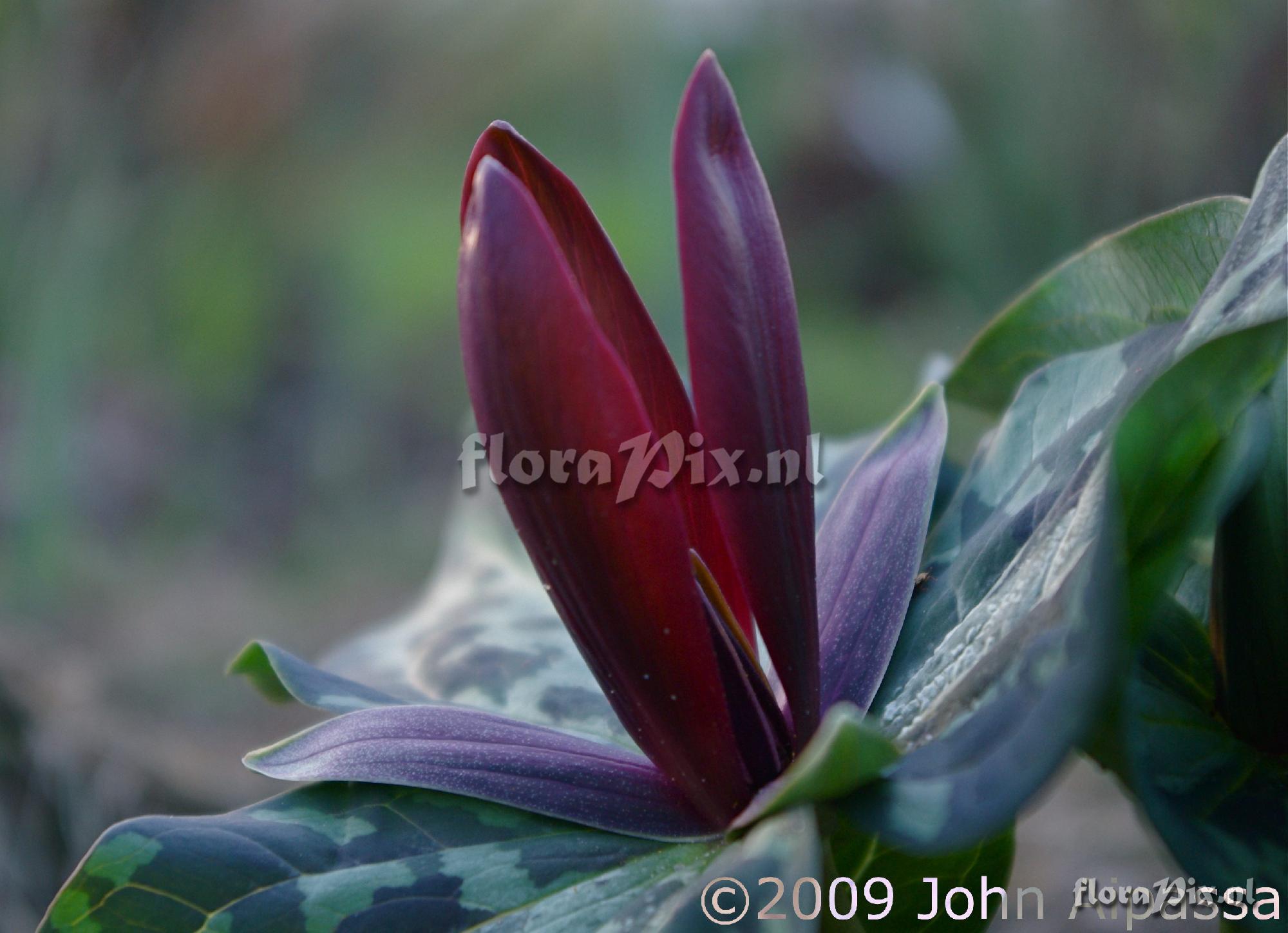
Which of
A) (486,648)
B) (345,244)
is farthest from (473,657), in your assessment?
(345,244)

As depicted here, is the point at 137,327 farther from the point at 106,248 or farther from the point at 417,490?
the point at 417,490

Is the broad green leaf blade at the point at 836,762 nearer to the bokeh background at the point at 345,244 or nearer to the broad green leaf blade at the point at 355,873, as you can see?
the broad green leaf blade at the point at 355,873

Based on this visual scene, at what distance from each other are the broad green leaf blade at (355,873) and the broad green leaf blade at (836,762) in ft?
0.19

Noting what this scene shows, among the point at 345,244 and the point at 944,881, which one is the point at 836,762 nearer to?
the point at 944,881

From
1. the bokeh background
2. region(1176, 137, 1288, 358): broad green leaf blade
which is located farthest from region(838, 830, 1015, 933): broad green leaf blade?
the bokeh background

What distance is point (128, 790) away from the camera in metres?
0.74

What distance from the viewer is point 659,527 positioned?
0.84 ft

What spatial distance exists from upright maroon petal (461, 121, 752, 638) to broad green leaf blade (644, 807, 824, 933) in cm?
9

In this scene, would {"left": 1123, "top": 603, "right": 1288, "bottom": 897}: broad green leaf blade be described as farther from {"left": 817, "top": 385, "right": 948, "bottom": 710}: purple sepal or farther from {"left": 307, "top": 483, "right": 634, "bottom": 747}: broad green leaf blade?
{"left": 307, "top": 483, "right": 634, "bottom": 747}: broad green leaf blade

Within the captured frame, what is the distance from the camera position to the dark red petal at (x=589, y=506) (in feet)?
0.77

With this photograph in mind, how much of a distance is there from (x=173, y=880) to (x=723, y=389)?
0.67 ft

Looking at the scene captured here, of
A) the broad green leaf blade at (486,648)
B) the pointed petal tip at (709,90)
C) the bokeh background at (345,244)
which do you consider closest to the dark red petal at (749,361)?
the pointed petal tip at (709,90)

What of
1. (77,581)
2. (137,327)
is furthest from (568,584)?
(137,327)

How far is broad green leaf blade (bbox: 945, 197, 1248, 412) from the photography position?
12.6 inches
